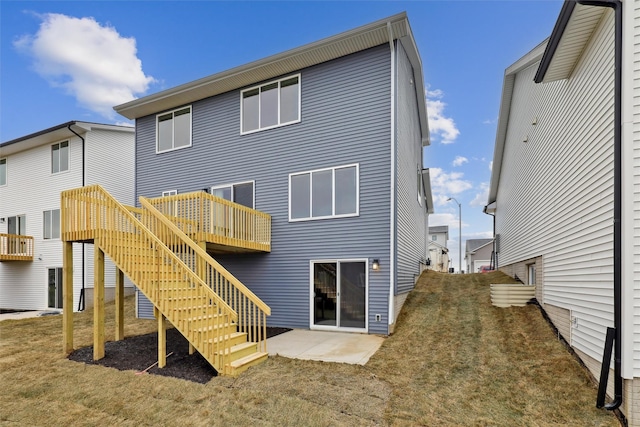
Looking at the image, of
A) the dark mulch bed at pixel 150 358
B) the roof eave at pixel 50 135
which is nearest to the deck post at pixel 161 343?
the dark mulch bed at pixel 150 358

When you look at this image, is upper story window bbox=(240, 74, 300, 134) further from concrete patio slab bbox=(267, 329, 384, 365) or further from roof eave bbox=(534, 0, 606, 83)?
roof eave bbox=(534, 0, 606, 83)

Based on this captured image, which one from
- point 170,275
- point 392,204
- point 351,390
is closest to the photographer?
point 351,390

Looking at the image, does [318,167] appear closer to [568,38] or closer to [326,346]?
[326,346]

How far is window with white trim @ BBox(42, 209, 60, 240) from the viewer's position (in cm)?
1571

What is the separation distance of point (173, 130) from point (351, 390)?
1047 cm

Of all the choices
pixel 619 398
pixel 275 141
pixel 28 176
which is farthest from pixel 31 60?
pixel 619 398

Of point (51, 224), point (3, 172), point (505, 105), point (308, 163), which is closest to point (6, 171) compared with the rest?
point (3, 172)

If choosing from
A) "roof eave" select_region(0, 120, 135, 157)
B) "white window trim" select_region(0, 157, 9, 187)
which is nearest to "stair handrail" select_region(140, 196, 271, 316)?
"roof eave" select_region(0, 120, 135, 157)

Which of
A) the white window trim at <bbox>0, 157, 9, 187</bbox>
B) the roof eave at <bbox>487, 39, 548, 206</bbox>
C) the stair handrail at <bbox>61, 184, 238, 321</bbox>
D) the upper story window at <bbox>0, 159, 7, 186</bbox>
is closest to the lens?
the stair handrail at <bbox>61, 184, 238, 321</bbox>

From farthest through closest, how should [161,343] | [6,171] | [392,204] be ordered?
[6,171]
[392,204]
[161,343]

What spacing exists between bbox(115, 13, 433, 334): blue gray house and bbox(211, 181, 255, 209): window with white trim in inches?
1.2

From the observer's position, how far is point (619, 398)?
4.05 meters

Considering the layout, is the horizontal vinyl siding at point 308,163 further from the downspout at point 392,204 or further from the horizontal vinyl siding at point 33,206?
the horizontal vinyl siding at point 33,206

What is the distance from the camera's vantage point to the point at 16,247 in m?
16.1
